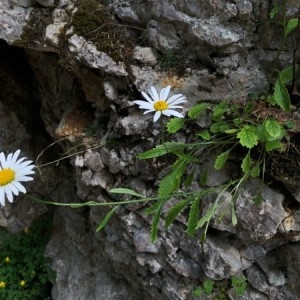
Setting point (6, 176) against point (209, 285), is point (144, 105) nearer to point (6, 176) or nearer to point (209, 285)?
point (6, 176)

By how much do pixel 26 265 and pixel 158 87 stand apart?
1.82 meters

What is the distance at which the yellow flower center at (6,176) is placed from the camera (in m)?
1.27

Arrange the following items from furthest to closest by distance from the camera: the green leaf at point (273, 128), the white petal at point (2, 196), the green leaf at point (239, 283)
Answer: the green leaf at point (239, 283), the green leaf at point (273, 128), the white petal at point (2, 196)

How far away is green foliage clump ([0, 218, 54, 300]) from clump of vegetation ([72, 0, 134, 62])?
5.36ft

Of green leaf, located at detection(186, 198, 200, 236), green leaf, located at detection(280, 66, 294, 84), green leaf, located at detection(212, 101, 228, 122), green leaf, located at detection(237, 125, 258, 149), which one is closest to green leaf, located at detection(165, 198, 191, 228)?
green leaf, located at detection(186, 198, 200, 236)

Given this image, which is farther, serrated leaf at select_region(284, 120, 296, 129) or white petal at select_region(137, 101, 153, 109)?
serrated leaf at select_region(284, 120, 296, 129)

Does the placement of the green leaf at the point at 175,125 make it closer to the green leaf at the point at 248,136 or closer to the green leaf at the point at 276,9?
the green leaf at the point at 248,136

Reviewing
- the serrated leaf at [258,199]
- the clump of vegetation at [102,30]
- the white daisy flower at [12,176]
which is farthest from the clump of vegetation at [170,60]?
the white daisy flower at [12,176]

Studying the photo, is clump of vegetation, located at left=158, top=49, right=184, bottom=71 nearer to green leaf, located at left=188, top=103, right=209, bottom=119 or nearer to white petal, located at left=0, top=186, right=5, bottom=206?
green leaf, located at left=188, top=103, right=209, bottom=119

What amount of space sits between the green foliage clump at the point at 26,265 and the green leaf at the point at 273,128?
2.00 meters

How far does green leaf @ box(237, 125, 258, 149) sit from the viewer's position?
1536 millimetres

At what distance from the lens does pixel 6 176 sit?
1282 millimetres

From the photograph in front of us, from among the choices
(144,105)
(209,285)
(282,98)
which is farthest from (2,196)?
(209,285)

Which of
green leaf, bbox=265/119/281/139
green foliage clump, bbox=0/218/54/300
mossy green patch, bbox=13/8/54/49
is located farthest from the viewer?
green foliage clump, bbox=0/218/54/300
